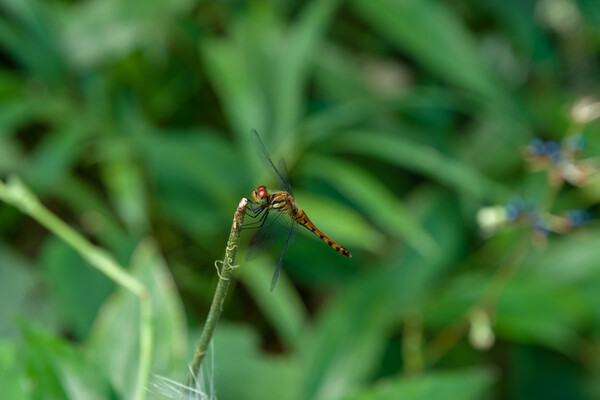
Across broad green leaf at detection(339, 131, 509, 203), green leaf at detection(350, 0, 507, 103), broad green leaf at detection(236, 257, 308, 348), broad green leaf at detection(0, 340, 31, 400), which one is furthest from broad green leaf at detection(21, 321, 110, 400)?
green leaf at detection(350, 0, 507, 103)

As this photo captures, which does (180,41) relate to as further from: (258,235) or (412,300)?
(258,235)

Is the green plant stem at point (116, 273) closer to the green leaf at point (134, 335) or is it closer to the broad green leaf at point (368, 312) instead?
the green leaf at point (134, 335)

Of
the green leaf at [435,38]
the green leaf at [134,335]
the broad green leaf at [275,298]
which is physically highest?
the green leaf at [435,38]

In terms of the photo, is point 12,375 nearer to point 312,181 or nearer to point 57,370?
point 57,370

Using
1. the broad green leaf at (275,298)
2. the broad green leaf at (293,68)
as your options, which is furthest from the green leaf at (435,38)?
the broad green leaf at (275,298)

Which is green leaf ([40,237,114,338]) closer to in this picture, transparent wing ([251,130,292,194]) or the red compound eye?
transparent wing ([251,130,292,194])

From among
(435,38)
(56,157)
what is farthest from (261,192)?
(435,38)

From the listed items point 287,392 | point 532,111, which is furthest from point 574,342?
point 287,392

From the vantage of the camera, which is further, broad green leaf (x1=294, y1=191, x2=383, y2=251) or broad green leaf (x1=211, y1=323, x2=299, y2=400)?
broad green leaf (x1=294, y1=191, x2=383, y2=251)
